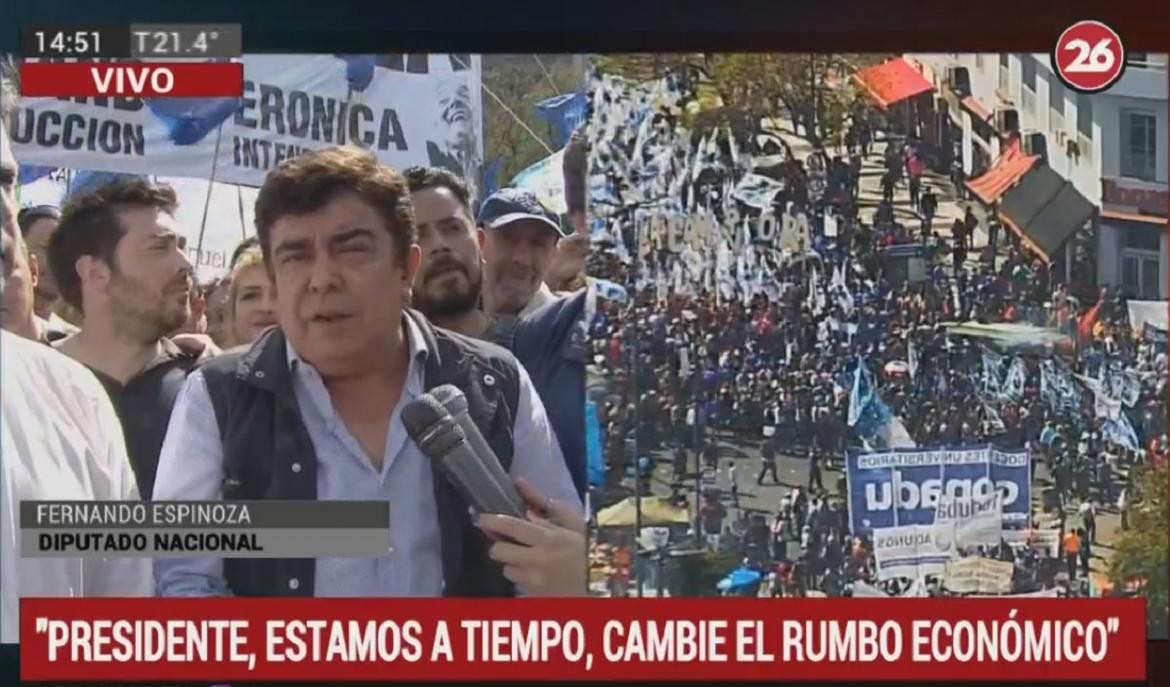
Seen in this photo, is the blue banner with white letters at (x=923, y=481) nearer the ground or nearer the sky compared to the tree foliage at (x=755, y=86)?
nearer the ground

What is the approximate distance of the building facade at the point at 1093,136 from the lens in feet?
15.2

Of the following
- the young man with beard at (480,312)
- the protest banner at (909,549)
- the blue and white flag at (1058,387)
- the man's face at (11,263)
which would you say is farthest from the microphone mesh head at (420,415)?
the blue and white flag at (1058,387)

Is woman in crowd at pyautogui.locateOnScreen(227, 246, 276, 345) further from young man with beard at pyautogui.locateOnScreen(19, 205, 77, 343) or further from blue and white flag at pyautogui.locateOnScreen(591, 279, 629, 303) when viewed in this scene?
blue and white flag at pyautogui.locateOnScreen(591, 279, 629, 303)

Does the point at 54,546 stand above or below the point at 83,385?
below

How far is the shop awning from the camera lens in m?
4.63

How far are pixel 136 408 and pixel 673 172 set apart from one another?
1.52 metres

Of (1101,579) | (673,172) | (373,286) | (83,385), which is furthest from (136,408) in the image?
(1101,579)

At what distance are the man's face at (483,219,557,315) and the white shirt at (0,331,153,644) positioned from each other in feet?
3.44

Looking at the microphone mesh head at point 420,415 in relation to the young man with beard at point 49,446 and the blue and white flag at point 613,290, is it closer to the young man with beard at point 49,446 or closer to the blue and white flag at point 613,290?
the blue and white flag at point 613,290

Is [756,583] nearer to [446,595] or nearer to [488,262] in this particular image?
[446,595]

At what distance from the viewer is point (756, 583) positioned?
4613 mm
